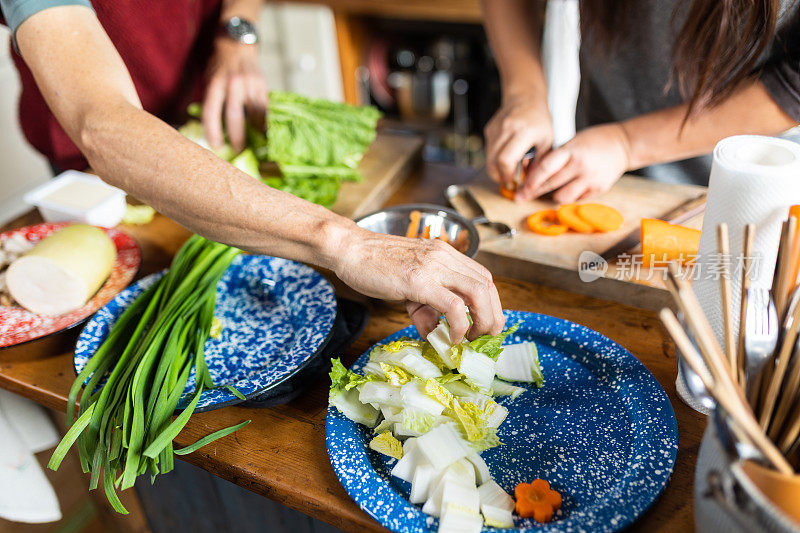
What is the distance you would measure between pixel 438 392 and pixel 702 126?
2.95ft

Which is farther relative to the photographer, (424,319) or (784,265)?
(424,319)

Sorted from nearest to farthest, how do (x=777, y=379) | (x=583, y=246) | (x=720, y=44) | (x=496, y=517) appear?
1. (x=777, y=379)
2. (x=496, y=517)
3. (x=720, y=44)
4. (x=583, y=246)

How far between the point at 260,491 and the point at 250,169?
974 mm

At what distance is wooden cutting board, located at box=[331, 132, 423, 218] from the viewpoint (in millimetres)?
1570

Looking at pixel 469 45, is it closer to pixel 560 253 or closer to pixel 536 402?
pixel 560 253

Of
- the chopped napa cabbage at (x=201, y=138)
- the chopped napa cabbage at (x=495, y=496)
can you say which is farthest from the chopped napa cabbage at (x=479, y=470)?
the chopped napa cabbage at (x=201, y=138)

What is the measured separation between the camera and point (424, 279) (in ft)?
3.16

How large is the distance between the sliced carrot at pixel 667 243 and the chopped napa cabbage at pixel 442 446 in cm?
59

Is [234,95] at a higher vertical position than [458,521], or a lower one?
higher

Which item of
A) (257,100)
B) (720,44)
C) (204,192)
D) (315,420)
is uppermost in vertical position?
(720,44)

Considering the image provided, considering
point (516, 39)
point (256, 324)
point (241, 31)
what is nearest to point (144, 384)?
point (256, 324)

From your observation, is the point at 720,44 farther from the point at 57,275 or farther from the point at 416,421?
the point at 57,275

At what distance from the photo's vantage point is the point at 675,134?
4.57ft

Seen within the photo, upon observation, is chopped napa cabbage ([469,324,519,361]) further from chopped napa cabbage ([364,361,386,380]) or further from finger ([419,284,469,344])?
chopped napa cabbage ([364,361,386,380])
